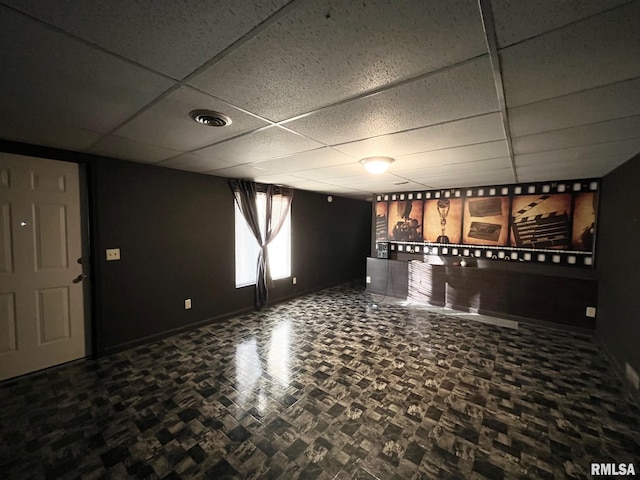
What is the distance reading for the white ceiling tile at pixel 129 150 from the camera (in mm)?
2251

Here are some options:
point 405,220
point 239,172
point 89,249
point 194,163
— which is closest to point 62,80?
point 194,163

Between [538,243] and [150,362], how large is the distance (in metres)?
5.45

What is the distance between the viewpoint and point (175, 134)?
202cm

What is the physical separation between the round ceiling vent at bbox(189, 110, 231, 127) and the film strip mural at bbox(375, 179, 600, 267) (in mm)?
4233

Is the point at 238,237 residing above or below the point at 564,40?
below

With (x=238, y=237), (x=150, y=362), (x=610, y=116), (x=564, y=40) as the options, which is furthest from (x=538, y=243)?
(x=150, y=362)

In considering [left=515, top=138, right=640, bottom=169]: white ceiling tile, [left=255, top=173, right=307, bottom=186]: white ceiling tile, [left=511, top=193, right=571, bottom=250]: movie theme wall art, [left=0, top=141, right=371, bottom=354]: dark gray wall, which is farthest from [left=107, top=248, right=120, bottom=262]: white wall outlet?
[left=511, top=193, right=571, bottom=250]: movie theme wall art

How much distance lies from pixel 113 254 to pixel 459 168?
413 centimetres

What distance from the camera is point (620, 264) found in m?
2.66

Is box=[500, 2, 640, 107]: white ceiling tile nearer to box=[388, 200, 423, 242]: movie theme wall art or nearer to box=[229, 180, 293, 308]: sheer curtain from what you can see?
box=[229, 180, 293, 308]: sheer curtain

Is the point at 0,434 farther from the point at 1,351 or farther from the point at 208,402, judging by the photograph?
the point at 208,402

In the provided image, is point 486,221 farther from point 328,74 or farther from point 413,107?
point 328,74

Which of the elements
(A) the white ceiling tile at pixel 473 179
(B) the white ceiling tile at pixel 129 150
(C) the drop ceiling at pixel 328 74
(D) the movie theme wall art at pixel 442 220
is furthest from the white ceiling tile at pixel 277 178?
(D) the movie theme wall art at pixel 442 220

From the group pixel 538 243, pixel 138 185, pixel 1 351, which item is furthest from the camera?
pixel 538 243
